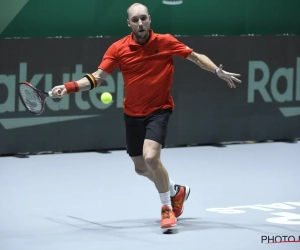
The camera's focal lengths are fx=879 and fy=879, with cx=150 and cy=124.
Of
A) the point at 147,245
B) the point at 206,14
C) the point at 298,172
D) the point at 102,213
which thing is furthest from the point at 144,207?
the point at 206,14

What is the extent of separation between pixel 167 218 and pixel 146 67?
4.95 feet

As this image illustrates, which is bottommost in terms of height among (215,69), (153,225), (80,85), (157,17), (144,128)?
(153,225)

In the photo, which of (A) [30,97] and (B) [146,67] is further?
(A) [30,97]

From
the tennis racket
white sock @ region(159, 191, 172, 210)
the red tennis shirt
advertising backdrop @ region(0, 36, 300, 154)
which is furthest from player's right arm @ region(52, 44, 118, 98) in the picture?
advertising backdrop @ region(0, 36, 300, 154)

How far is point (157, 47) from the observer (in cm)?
877

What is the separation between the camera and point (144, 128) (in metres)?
8.87

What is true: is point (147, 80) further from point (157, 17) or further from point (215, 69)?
Answer: point (157, 17)

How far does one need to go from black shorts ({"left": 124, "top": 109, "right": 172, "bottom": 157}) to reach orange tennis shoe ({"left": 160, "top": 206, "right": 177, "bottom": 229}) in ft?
2.11

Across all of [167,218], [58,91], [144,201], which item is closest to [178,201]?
[167,218]

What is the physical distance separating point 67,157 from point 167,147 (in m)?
1.72

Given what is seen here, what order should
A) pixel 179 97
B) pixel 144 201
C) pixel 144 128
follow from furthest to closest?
pixel 179 97, pixel 144 201, pixel 144 128

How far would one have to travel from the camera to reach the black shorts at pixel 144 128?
870 cm

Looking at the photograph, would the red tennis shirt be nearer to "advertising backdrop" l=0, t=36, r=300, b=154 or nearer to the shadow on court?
the shadow on court

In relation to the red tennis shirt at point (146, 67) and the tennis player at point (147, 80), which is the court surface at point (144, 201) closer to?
the tennis player at point (147, 80)
